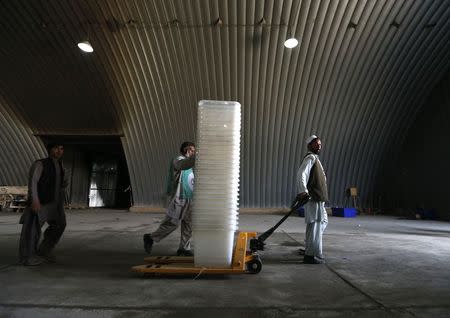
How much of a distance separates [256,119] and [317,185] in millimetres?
7693

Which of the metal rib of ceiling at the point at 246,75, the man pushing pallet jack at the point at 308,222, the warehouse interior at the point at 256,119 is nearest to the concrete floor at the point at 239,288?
the warehouse interior at the point at 256,119

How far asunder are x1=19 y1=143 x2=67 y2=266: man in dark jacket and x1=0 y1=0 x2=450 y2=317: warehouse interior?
0.96 ft

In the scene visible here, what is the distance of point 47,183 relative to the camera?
14.3ft

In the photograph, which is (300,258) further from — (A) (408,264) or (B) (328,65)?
(B) (328,65)

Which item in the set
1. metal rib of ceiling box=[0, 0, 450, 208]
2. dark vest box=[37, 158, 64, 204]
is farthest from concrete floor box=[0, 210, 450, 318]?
metal rib of ceiling box=[0, 0, 450, 208]

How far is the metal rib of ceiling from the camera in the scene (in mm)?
9391

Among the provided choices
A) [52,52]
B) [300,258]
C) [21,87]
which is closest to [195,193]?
[300,258]

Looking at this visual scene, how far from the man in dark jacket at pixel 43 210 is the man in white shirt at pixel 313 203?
308 cm

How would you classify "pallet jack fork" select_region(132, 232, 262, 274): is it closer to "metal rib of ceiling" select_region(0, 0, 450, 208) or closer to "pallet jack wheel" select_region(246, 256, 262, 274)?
"pallet jack wheel" select_region(246, 256, 262, 274)

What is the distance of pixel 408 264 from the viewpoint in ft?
14.4

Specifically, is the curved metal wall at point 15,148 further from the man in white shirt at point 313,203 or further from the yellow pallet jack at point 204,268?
the man in white shirt at point 313,203

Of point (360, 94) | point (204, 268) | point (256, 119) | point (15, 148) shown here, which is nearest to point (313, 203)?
point (204, 268)

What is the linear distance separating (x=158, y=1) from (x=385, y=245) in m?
7.71

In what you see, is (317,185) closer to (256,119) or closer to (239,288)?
(239,288)
